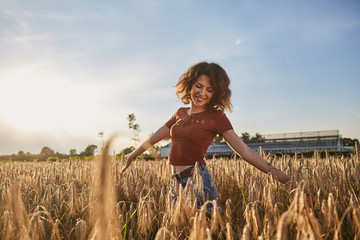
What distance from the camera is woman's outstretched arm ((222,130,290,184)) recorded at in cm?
206

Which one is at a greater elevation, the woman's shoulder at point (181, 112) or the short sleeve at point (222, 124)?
the woman's shoulder at point (181, 112)

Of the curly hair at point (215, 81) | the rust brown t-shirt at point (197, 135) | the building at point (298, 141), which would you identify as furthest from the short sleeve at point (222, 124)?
the building at point (298, 141)

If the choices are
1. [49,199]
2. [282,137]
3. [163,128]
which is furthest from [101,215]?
[282,137]

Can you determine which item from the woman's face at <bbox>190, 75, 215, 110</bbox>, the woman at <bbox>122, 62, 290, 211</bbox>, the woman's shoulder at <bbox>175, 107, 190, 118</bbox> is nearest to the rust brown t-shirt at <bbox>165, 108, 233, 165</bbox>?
the woman at <bbox>122, 62, 290, 211</bbox>

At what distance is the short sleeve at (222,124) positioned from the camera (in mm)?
2455

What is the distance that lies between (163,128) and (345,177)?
180 cm

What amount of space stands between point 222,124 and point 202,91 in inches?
14.5

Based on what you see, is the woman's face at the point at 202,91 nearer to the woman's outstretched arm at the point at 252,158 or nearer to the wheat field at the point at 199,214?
the woman's outstretched arm at the point at 252,158

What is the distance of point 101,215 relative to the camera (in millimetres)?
602

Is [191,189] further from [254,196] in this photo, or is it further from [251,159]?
[251,159]

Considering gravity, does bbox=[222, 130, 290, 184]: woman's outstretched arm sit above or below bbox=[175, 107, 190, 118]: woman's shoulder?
below

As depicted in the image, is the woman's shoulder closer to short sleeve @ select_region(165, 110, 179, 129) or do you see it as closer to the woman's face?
short sleeve @ select_region(165, 110, 179, 129)

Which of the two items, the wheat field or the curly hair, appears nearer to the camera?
the wheat field

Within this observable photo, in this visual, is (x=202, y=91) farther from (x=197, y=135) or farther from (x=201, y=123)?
(x=197, y=135)
